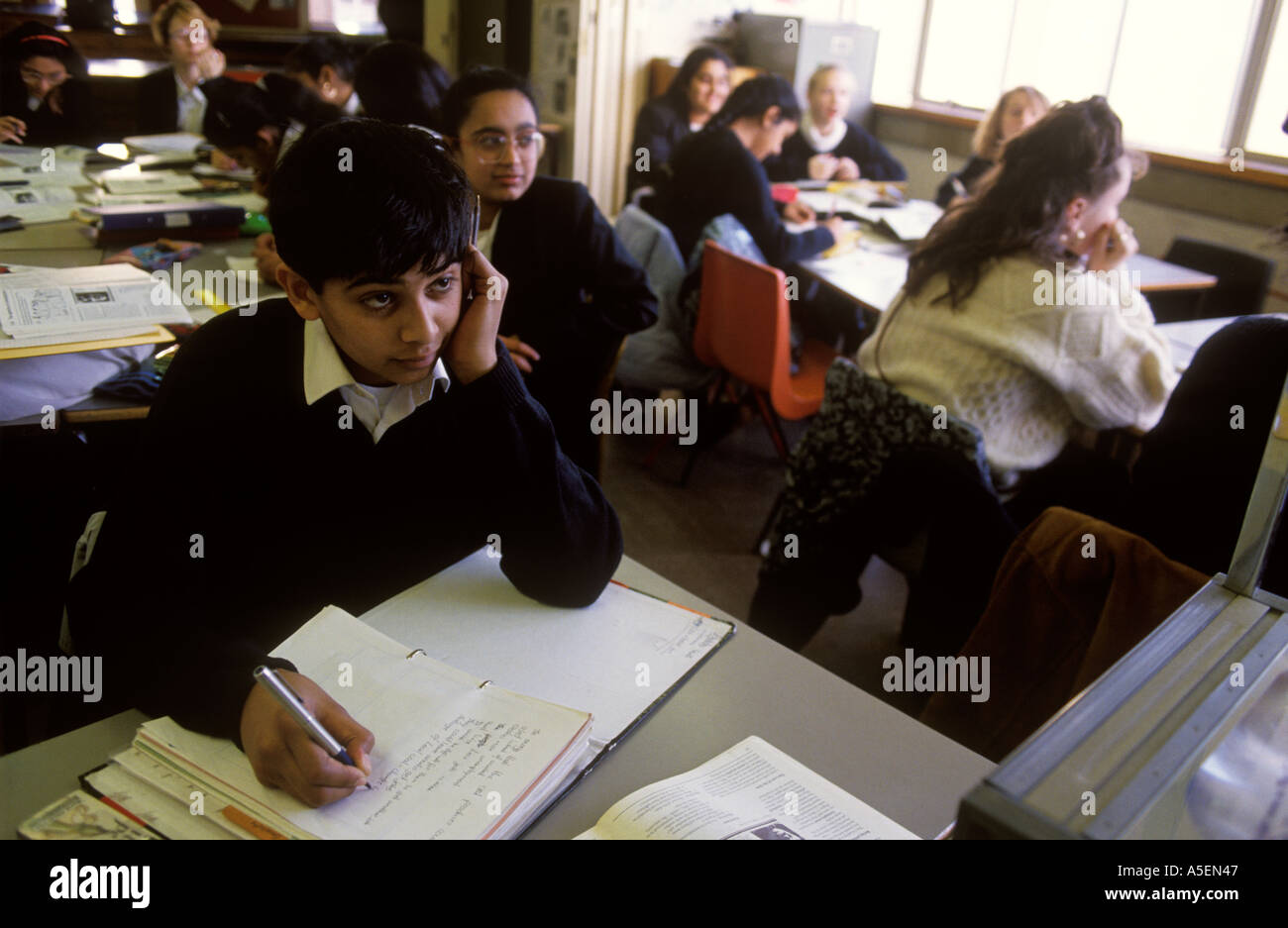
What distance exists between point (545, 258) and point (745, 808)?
5.79 feet

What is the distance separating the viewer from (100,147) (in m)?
3.83

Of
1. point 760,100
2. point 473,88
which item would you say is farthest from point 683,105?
point 473,88

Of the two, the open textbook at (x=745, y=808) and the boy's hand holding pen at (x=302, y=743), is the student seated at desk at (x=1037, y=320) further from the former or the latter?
the boy's hand holding pen at (x=302, y=743)

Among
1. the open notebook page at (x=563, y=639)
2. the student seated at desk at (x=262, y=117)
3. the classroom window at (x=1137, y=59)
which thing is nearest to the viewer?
the open notebook page at (x=563, y=639)

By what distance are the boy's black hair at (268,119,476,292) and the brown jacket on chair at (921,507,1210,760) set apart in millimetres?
872

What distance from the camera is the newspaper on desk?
177cm

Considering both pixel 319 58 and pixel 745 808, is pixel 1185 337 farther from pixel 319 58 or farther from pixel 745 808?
pixel 319 58

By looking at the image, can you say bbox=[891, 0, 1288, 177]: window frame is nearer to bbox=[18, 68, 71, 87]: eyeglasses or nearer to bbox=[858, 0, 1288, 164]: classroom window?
bbox=[858, 0, 1288, 164]: classroom window

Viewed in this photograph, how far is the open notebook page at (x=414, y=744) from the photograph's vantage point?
2.45ft

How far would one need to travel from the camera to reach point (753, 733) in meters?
0.92

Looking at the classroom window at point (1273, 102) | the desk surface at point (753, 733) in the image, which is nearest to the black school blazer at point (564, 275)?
the desk surface at point (753, 733)

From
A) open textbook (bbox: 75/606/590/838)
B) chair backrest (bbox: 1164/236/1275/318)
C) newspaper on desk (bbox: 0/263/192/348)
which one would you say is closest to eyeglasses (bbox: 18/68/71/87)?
newspaper on desk (bbox: 0/263/192/348)

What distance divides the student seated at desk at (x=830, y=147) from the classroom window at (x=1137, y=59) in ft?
3.10

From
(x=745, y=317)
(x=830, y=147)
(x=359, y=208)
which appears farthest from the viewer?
(x=830, y=147)
